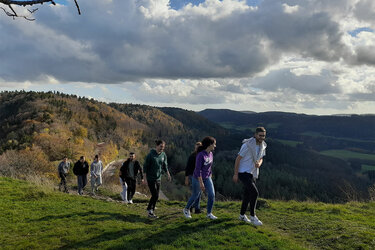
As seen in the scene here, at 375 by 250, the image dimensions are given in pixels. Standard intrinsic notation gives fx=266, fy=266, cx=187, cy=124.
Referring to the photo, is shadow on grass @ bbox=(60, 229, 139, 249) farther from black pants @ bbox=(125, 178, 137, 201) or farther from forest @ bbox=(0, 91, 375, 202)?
forest @ bbox=(0, 91, 375, 202)

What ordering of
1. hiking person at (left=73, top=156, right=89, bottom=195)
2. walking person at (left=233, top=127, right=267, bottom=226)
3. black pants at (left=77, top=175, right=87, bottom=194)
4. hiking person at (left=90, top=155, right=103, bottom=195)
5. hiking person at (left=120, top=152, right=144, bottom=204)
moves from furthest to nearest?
hiking person at (left=90, top=155, right=103, bottom=195), black pants at (left=77, top=175, right=87, bottom=194), hiking person at (left=73, top=156, right=89, bottom=195), hiking person at (left=120, top=152, right=144, bottom=204), walking person at (left=233, top=127, right=267, bottom=226)

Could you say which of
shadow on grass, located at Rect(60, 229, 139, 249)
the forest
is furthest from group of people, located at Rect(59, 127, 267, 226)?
the forest

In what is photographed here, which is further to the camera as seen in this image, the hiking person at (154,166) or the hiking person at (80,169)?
the hiking person at (80,169)

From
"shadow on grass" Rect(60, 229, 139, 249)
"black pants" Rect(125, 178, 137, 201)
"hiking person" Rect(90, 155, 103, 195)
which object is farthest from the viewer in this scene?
"hiking person" Rect(90, 155, 103, 195)

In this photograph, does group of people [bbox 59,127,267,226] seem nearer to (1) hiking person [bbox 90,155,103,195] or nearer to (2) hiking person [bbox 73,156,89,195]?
(2) hiking person [bbox 73,156,89,195]


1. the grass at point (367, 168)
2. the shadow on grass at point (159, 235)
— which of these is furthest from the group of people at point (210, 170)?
the grass at point (367, 168)

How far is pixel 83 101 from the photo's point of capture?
5295 inches

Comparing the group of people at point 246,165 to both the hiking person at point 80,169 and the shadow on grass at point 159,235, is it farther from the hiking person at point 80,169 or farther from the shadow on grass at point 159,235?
the hiking person at point 80,169

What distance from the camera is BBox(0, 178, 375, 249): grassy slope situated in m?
6.19

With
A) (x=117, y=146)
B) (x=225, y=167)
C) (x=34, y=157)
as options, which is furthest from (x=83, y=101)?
(x=34, y=157)

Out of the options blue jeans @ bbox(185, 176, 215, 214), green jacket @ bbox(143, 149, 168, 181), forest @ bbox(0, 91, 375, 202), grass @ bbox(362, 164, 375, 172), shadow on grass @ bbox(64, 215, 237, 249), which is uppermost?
green jacket @ bbox(143, 149, 168, 181)

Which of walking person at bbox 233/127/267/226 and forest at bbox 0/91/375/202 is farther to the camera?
forest at bbox 0/91/375/202

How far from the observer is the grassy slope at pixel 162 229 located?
6.19 metres

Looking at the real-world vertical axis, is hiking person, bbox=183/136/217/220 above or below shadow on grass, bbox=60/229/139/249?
above
